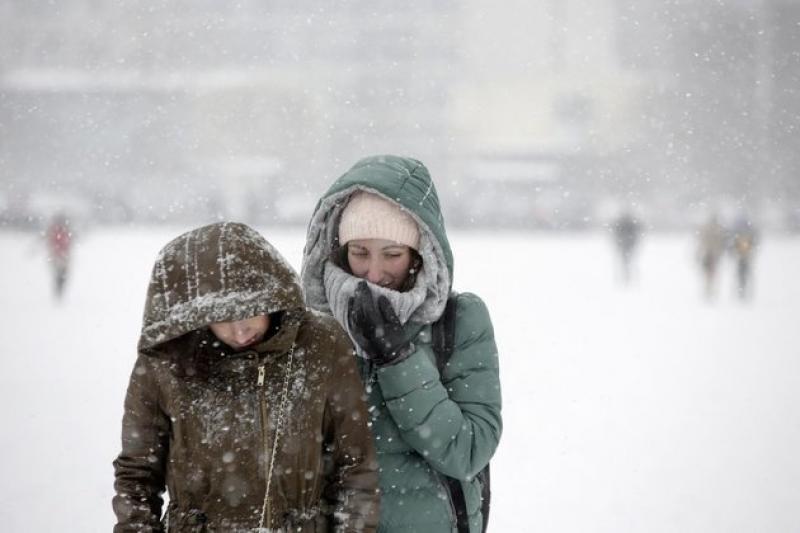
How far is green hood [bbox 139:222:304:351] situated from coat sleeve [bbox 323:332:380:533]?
183mm

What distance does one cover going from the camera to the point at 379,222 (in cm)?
166

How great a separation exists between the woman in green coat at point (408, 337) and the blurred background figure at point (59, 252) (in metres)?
10.1

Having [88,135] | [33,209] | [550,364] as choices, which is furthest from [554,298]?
[88,135]

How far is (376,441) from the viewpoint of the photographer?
5.33ft

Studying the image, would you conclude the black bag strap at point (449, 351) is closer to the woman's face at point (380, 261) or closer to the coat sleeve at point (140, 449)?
the woman's face at point (380, 261)

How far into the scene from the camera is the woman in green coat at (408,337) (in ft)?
5.02

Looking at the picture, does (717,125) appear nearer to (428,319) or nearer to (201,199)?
(201,199)

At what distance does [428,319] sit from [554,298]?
1070 centimetres

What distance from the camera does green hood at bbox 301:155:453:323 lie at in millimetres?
1639

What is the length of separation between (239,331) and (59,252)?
10408 mm

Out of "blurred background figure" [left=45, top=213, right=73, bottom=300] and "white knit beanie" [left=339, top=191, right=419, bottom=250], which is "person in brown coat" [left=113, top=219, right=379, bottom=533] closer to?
"white knit beanie" [left=339, top=191, right=419, bottom=250]

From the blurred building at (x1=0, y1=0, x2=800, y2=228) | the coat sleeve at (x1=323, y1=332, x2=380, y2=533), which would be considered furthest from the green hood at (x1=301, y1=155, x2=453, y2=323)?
the blurred building at (x1=0, y1=0, x2=800, y2=228)

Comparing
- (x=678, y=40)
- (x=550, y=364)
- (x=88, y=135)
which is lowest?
(x=550, y=364)

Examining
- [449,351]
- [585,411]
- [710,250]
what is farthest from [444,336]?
[710,250]
